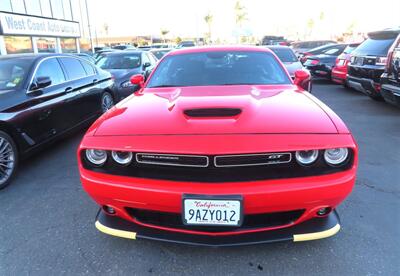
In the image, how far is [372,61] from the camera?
737cm

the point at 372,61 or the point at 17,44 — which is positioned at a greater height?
the point at 372,61

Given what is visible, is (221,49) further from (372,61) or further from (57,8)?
(57,8)

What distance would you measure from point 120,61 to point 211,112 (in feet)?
26.2

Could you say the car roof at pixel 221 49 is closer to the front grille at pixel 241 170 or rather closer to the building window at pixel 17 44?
the front grille at pixel 241 170

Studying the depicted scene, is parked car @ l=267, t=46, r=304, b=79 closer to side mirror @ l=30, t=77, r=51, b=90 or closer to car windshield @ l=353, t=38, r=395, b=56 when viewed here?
car windshield @ l=353, t=38, r=395, b=56

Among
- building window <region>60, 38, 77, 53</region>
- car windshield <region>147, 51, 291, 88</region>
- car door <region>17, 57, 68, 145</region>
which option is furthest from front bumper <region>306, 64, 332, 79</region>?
building window <region>60, 38, 77, 53</region>

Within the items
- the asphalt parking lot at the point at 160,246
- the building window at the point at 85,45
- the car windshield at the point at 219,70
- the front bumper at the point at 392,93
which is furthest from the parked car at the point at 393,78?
the building window at the point at 85,45

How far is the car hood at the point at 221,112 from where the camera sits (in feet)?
7.23

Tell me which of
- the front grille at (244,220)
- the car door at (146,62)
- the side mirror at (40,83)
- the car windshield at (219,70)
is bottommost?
the front grille at (244,220)

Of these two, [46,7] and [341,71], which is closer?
[341,71]

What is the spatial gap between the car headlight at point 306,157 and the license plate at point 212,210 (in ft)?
1.58

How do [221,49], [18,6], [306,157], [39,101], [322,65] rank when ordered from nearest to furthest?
1. [306,157]
2. [221,49]
3. [39,101]
4. [322,65]
5. [18,6]

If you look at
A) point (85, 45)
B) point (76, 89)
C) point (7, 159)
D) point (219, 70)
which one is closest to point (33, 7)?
point (85, 45)

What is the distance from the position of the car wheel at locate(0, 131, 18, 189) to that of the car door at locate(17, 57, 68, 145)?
0.83ft
